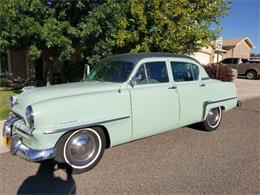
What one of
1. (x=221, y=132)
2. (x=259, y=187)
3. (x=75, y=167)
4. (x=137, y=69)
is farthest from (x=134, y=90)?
(x=221, y=132)

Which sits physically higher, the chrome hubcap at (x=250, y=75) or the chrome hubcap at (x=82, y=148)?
the chrome hubcap at (x=250, y=75)

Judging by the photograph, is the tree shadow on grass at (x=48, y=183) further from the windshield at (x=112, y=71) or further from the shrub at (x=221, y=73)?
the shrub at (x=221, y=73)

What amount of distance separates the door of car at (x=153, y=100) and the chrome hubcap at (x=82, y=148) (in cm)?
71

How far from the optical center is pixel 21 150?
3533 mm

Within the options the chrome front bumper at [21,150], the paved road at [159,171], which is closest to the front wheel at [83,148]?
the paved road at [159,171]

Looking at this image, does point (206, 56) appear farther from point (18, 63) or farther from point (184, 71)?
point (184, 71)

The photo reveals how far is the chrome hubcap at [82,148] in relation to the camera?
3.74 meters

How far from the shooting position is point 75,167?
12.3ft

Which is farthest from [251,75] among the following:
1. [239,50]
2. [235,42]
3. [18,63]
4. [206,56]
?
[18,63]

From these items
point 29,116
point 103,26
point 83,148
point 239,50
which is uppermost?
point 239,50

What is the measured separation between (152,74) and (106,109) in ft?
4.07

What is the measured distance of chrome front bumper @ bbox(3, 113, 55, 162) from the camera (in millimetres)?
3365

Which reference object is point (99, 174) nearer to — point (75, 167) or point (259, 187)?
point (75, 167)

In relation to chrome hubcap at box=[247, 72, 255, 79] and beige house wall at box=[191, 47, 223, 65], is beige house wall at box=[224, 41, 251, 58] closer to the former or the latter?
beige house wall at box=[191, 47, 223, 65]
